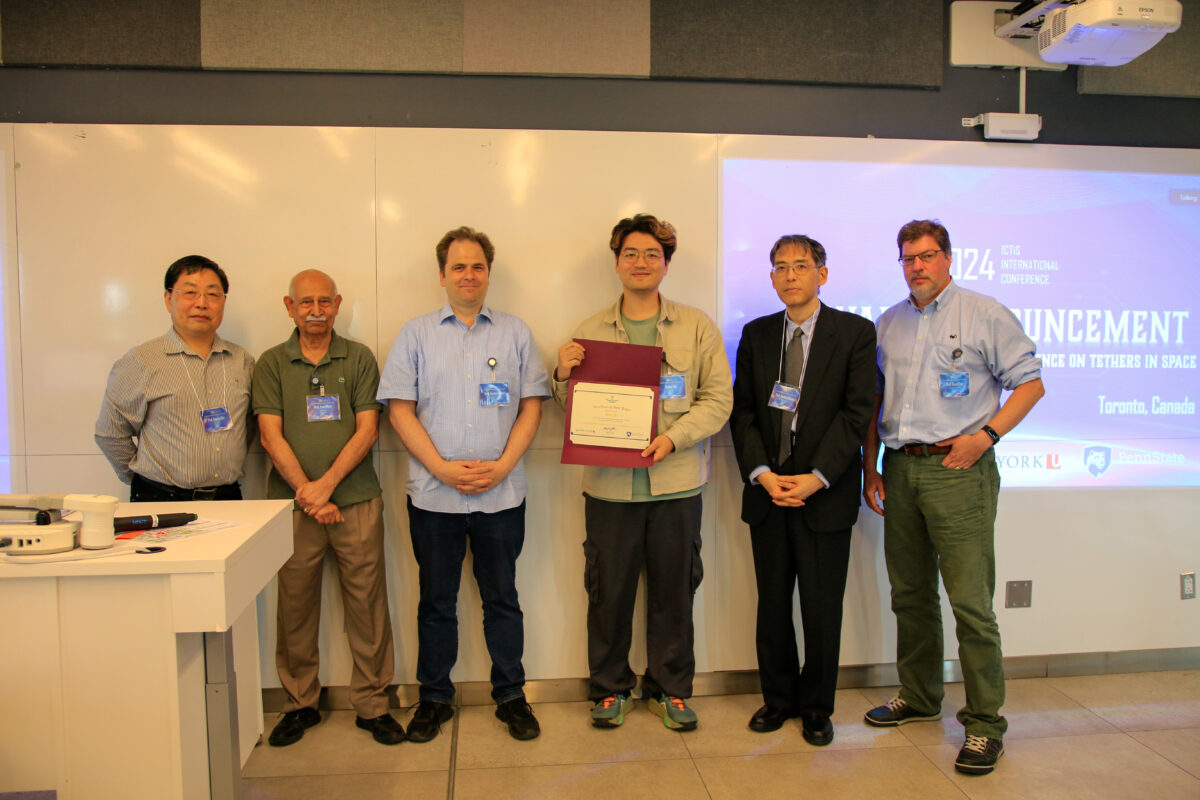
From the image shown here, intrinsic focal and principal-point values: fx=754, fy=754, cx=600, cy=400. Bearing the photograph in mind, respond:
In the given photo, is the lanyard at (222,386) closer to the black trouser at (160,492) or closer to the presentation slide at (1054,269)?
the black trouser at (160,492)

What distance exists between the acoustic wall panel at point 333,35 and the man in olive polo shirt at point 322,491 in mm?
1006

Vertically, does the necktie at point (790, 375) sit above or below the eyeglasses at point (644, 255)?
below

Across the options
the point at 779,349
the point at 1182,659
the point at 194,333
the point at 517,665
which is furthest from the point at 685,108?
the point at 1182,659

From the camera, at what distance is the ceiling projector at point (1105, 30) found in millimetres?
2906

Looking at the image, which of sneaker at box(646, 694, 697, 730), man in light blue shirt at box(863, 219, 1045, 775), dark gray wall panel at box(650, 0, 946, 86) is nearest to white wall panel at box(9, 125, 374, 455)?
dark gray wall panel at box(650, 0, 946, 86)

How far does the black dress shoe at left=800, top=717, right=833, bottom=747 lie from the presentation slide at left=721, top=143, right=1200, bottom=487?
4.74 ft

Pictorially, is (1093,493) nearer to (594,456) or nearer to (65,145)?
(594,456)

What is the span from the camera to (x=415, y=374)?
2885 mm

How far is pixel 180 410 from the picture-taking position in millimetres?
2705

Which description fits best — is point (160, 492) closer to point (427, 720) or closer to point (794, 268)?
point (427, 720)

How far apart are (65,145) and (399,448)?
1796mm

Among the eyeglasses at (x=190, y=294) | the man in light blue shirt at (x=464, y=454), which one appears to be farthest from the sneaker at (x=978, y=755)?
the eyeglasses at (x=190, y=294)

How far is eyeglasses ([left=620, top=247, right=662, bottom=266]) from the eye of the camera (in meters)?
2.87

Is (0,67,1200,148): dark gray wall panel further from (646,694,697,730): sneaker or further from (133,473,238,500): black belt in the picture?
(646,694,697,730): sneaker
